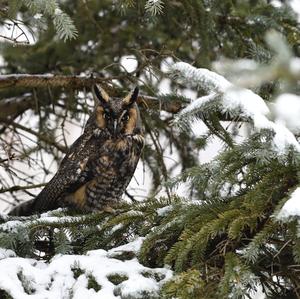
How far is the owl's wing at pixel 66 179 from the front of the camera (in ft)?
12.2

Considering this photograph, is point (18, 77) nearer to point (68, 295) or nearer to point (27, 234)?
point (27, 234)

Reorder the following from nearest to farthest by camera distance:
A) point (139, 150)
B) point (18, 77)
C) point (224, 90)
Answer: point (224, 90)
point (18, 77)
point (139, 150)

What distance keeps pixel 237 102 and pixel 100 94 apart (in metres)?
2.02

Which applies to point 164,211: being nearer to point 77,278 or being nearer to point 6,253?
point 77,278

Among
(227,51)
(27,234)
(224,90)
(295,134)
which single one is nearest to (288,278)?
(295,134)

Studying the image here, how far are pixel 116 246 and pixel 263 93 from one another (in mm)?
818

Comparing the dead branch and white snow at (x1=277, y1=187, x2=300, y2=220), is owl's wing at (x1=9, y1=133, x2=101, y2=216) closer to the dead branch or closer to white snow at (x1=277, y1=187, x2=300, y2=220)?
the dead branch

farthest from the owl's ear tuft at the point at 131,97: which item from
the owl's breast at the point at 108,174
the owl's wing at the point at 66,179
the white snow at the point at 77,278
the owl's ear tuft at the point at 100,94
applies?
the white snow at the point at 77,278

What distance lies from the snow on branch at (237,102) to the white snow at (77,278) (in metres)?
0.54

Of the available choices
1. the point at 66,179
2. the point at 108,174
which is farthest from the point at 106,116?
the point at 66,179

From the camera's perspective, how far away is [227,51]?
14.6 feet

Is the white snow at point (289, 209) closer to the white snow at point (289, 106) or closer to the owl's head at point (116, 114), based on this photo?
the white snow at point (289, 106)

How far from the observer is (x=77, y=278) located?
224 centimetres

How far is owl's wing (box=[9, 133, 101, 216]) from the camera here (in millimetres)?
3729
